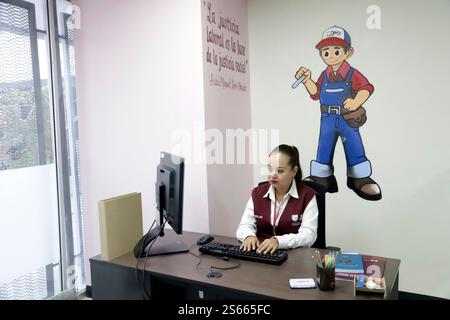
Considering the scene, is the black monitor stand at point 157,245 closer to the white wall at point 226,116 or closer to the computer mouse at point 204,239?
the computer mouse at point 204,239

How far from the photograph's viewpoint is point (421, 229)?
2.56 metres

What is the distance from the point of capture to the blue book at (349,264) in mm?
1519

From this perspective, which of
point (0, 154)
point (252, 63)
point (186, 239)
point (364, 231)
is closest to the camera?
point (186, 239)

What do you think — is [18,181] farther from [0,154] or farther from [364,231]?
[364,231]

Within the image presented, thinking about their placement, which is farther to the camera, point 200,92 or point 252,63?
point 252,63

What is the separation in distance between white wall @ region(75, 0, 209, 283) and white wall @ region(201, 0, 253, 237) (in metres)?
0.08

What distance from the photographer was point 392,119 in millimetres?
2586

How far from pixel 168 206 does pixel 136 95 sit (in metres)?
1.18

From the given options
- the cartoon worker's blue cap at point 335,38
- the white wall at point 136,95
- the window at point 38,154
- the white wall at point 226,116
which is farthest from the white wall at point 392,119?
the window at point 38,154

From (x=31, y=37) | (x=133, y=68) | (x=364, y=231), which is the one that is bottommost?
(x=364, y=231)

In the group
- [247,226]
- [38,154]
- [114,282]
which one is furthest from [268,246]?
[38,154]

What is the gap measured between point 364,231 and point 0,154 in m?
2.55

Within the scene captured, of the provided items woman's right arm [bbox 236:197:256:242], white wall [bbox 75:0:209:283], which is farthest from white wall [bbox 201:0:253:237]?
woman's right arm [bbox 236:197:256:242]
